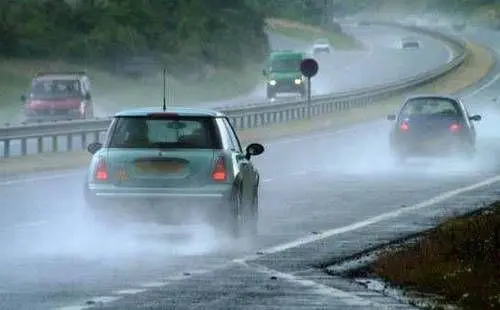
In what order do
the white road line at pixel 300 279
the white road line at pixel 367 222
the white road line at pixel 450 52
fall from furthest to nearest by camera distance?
the white road line at pixel 450 52 < the white road line at pixel 367 222 < the white road line at pixel 300 279

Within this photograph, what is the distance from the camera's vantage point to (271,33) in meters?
160

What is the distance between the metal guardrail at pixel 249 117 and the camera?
1582 inches

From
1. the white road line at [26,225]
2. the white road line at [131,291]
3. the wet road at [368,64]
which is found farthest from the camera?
the wet road at [368,64]

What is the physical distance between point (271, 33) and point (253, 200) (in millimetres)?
137433

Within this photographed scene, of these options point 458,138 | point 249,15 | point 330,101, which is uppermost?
point 458,138

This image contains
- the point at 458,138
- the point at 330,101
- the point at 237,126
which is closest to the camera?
the point at 458,138

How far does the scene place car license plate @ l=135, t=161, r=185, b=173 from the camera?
20500mm

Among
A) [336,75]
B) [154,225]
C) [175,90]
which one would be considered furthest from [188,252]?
[336,75]

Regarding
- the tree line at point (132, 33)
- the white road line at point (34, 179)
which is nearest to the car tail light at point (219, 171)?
the white road line at point (34, 179)

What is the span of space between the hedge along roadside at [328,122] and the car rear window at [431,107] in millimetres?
7103

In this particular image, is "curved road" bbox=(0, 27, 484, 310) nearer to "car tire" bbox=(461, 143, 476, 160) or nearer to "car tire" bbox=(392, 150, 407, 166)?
"car tire" bbox=(392, 150, 407, 166)

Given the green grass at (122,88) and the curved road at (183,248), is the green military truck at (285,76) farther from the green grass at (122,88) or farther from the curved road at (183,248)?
the curved road at (183,248)

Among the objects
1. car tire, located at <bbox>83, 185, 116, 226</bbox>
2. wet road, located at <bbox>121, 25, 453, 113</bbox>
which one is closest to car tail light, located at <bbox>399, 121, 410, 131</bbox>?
car tire, located at <bbox>83, 185, 116, 226</bbox>

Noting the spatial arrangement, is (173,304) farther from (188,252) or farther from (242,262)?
(188,252)
